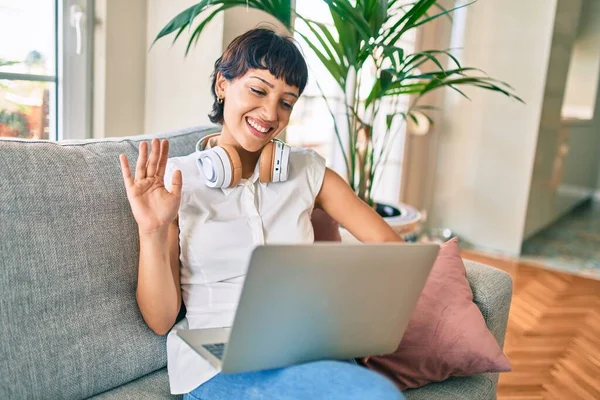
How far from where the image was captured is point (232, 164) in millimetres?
1217

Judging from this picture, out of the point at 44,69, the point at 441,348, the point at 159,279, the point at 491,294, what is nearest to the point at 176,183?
the point at 159,279

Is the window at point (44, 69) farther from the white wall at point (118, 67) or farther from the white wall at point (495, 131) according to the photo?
the white wall at point (495, 131)

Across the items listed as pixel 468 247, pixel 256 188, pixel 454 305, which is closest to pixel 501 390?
A: pixel 454 305

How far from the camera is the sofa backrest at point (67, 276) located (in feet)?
3.51

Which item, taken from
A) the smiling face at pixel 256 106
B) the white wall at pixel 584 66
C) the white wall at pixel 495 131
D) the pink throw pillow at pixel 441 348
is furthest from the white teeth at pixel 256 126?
the white wall at pixel 584 66

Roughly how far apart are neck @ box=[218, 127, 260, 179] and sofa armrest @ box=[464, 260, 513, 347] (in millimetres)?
609

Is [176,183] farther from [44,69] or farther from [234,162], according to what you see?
[44,69]

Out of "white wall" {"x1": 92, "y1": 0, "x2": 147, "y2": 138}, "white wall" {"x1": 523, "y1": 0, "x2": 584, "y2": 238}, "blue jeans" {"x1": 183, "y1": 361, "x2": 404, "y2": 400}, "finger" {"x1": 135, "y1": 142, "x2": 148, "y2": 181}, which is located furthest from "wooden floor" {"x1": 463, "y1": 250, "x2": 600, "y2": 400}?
"white wall" {"x1": 92, "y1": 0, "x2": 147, "y2": 138}

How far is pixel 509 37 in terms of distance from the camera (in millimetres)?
3615

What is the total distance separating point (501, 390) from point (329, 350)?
4.40ft

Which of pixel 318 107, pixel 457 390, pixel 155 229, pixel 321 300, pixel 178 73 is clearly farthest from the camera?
pixel 318 107

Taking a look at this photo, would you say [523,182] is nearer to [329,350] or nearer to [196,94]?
[196,94]

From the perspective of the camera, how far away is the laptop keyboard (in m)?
0.97

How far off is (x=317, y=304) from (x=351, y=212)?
0.48m
